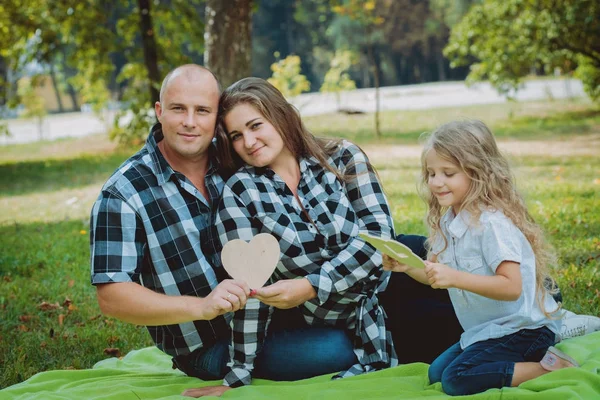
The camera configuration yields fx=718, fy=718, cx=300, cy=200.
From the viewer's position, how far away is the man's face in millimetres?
2855

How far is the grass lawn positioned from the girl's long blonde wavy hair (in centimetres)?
23

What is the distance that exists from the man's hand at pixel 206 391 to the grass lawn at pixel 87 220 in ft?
3.30

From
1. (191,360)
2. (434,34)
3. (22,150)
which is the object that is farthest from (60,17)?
(434,34)

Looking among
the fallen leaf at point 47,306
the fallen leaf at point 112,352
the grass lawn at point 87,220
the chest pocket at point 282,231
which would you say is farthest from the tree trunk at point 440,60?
the chest pocket at point 282,231

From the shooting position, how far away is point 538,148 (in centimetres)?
1113

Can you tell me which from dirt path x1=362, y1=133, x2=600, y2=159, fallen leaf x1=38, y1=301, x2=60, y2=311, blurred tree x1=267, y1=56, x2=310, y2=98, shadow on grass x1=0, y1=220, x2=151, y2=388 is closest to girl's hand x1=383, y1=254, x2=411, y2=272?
shadow on grass x1=0, y1=220, x2=151, y2=388

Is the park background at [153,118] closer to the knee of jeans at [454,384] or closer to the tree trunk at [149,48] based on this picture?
the tree trunk at [149,48]

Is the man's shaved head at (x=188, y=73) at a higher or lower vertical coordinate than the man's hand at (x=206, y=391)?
higher

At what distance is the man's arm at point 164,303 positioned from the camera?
2498 mm

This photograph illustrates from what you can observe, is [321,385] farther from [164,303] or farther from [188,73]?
[188,73]

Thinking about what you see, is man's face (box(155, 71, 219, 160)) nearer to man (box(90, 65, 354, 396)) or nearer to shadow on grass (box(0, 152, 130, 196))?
man (box(90, 65, 354, 396))

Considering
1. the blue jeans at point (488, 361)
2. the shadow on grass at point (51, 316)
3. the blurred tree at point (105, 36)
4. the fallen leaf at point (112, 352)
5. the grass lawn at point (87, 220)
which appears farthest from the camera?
the blurred tree at point (105, 36)

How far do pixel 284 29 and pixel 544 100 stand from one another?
3039 cm

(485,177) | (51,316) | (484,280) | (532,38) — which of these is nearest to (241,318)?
(484,280)
